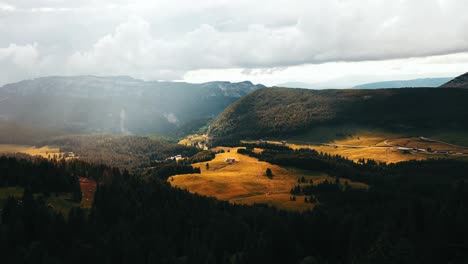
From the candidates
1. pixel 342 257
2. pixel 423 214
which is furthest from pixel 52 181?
pixel 423 214

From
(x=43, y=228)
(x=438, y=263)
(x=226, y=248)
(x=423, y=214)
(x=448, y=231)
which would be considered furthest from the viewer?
(x=226, y=248)

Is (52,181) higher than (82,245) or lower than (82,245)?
higher

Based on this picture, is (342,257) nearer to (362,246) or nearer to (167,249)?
(362,246)

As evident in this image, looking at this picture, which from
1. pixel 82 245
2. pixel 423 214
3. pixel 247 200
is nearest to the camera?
pixel 423 214

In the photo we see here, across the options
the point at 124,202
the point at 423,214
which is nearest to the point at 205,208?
the point at 124,202

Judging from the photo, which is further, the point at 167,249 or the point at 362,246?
the point at 167,249

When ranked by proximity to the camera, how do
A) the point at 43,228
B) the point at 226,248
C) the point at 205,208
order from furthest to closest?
1. the point at 205,208
2. the point at 226,248
3. the point at 43,228

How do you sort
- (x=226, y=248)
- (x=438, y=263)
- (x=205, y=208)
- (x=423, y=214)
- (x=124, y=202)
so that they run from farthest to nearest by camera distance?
(x=205, y=208)
(x=124, y=202)
(x=226, y=248)
(x=423, y=214)
(x=438, y=263)

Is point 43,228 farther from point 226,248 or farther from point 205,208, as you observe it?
point 205,208

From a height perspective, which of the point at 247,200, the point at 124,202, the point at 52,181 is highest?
the point at 52,181
